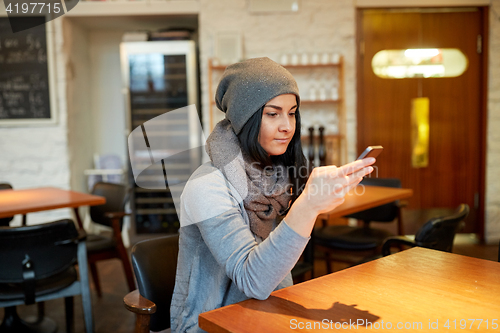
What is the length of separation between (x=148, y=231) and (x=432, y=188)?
10.0 ft

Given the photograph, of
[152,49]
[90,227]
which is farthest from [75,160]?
[152,49]

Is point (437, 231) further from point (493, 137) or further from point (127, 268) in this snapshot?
point (493, 137)

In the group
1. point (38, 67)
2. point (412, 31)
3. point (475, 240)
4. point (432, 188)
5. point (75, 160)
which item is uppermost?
point (412, 31)

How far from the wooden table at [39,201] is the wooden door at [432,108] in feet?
9.14

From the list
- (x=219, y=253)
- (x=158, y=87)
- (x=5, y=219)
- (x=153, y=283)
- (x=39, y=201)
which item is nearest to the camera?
(x=219, y=253)

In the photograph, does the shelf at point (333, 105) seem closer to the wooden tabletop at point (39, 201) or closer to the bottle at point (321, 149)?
the bottle at point (321, 149)

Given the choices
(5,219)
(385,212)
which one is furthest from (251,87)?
(5,219)

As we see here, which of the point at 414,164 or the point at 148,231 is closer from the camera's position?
the point at 414,164

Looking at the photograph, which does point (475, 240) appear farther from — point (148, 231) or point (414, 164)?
point (148, 231)

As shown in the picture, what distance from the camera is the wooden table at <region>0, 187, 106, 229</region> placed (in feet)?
7.44

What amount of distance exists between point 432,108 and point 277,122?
359cm

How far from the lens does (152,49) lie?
440cm

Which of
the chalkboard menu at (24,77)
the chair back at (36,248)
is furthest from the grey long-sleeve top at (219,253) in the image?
the chalkboard menu at (24,77)

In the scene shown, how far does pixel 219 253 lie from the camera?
1.05 m
